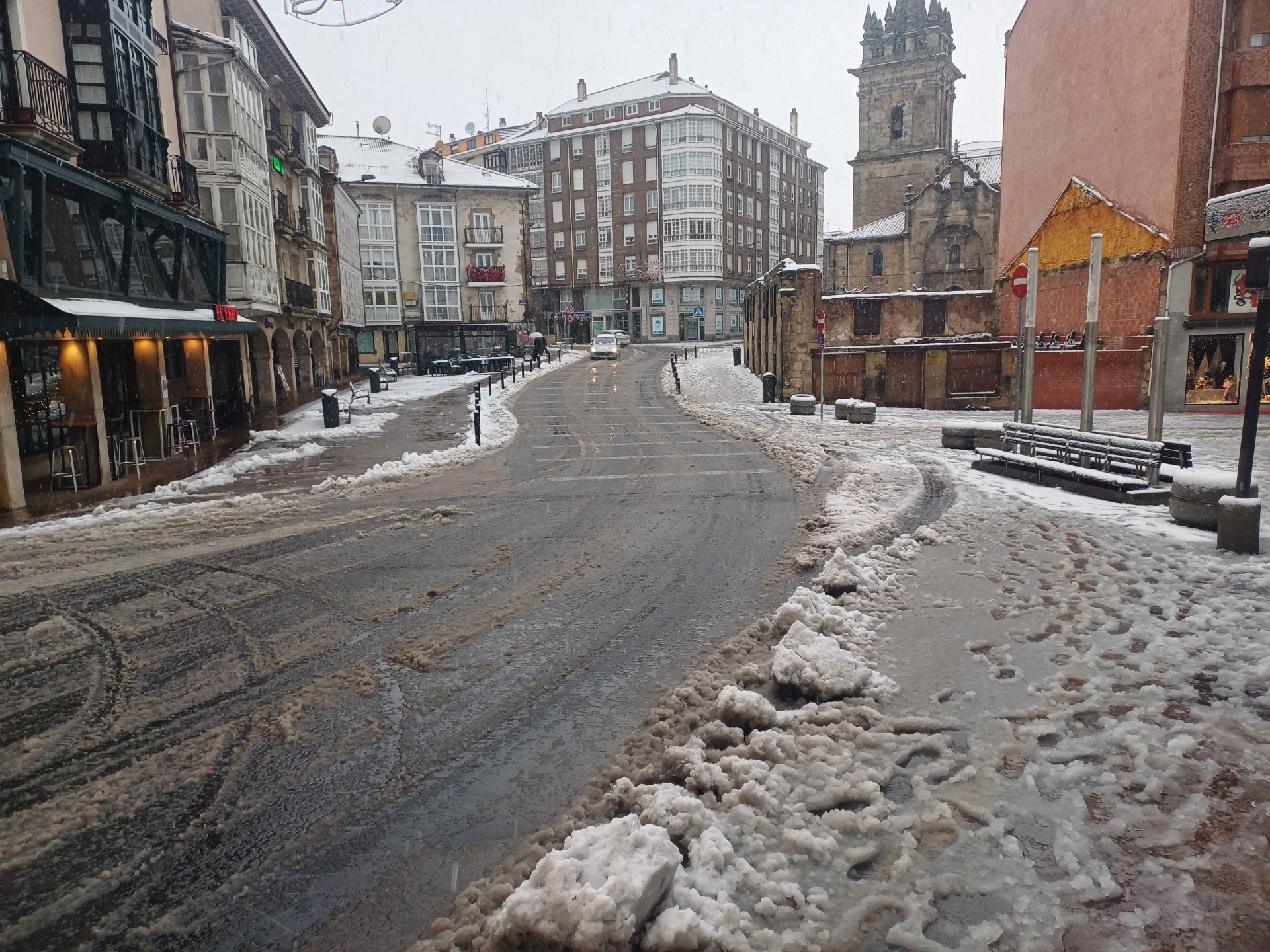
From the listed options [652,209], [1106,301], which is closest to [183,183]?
[1106,301]

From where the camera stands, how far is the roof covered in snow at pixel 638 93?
73.6 meters

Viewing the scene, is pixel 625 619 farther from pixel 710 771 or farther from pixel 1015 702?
pixel 1015 702

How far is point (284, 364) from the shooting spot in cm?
3294

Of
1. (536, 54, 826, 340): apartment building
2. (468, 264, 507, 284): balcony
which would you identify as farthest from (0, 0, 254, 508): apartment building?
(536, 54, 826, 340): apartment building

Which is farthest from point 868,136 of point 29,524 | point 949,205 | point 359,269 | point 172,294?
point 29,524

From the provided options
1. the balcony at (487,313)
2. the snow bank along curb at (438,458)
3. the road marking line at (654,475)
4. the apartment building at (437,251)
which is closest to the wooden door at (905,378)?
the snow bank along curb at (438,458)

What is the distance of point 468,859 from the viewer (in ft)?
12.4

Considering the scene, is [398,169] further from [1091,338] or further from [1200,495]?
[1200,495]

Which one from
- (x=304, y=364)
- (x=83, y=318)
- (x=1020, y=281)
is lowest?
(x=304, y=364)

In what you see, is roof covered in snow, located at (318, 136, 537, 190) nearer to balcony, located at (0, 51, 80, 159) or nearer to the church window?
the church window

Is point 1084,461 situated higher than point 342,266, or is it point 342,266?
point 342,266

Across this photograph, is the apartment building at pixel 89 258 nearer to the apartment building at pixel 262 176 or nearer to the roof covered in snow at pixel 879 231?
the apartment building at pixel 262 176

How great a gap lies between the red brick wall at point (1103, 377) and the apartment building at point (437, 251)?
4183 centimetres

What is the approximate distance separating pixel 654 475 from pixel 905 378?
49.1 ft
